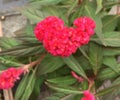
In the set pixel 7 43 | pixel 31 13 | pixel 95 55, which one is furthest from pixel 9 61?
pixel 95 55

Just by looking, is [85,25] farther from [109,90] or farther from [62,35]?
[109,90]

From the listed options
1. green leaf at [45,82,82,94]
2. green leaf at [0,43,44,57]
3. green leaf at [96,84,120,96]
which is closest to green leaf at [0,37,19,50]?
green leaf at [0,43,44,57]

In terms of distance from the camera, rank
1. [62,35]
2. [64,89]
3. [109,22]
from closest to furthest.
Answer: [62,35] → [64,89] → [109,22]

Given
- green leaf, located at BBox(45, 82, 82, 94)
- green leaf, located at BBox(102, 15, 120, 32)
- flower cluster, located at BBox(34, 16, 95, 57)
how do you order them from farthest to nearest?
green leaf, located at BBox(102, 15, 120, 32) → green leaf, located at BBox(45, 82, 82, 94) → flower cluster, located at BBox(34, 16, 95, 57)

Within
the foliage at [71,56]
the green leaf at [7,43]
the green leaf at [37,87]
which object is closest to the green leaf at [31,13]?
the foliage at [71,56]

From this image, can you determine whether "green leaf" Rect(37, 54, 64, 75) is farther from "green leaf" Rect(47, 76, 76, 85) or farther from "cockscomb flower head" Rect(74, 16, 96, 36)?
"cockscomb flower head" Rect(74, 16, 96, 36)

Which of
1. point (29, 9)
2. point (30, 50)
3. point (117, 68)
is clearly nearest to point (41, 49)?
point (30, 50)

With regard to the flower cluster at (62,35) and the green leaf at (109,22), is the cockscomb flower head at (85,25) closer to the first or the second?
the flower cluster at (62,35)

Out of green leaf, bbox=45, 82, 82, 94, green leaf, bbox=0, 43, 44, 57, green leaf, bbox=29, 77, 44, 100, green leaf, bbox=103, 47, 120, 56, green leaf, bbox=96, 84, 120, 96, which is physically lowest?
green leaf, bbox=29, 77, 44, 100
